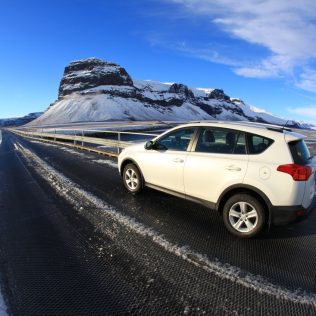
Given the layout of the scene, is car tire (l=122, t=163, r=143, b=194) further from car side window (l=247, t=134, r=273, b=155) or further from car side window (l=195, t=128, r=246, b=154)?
car side window (l=247, t=134, r=273, b=155)

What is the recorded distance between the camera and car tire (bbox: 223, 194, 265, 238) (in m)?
4.80

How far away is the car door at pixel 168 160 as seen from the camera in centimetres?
601

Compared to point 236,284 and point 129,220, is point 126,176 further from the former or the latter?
point 236,284

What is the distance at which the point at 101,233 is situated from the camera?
5.18 meters

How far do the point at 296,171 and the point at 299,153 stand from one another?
1.59ft

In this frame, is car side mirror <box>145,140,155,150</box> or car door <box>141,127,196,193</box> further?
car side mirror <box>145,140,155,150</box>

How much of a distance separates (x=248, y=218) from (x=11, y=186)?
22.7 ft

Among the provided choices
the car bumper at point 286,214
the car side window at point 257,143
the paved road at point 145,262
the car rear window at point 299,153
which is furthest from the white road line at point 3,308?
the car rear window at point 299,153

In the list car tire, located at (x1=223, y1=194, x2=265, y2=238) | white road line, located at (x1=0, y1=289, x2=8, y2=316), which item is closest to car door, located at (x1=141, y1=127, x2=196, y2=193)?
car tire, located at (x1=223, y1=194, x2=265, y2=238)

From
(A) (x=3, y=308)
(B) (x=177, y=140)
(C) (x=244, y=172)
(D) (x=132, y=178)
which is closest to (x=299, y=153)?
(C) (x=244, y=172)

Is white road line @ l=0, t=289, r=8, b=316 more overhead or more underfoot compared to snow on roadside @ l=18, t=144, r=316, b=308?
more underfoot

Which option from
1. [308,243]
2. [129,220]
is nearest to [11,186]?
[129,220]

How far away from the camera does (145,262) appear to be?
4.19 m

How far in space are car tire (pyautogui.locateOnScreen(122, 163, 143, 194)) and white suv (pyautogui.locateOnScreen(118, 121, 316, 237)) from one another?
1043mm
